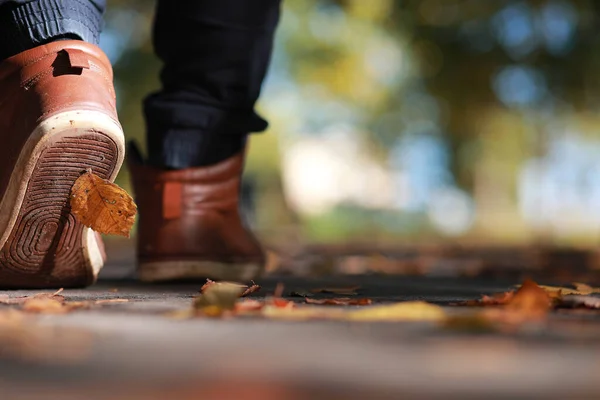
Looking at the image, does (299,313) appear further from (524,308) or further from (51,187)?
(51,187)

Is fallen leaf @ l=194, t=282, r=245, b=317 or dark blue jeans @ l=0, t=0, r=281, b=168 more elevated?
dark blue jeans @ l=0, t=0, r=281, b=168

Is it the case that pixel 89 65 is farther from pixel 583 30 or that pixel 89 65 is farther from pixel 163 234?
pixel 583 30

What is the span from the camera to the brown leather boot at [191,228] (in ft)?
7.83

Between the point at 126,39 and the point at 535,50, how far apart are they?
648 cm

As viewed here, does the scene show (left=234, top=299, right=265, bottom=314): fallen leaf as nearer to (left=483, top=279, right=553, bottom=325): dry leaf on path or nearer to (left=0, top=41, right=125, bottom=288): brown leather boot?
(left=483, top=279, right=553, bottom=325): dry leaf on path

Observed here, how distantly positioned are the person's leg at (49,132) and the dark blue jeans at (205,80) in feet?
1.46

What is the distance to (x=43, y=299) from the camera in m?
1.67

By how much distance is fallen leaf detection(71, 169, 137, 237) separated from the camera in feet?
5.97

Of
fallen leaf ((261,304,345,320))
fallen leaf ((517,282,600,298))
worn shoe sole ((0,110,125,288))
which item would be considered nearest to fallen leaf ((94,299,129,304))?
worn shoe sole ((0,110,125,288))

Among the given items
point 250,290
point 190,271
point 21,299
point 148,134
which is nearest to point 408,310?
point 250,290

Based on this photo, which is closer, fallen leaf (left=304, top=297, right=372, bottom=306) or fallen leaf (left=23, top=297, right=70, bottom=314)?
fallen leaf (left=23, top=297, right=70, bottom=314)

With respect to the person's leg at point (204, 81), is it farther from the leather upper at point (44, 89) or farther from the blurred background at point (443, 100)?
the blurred background at point (443, 100)

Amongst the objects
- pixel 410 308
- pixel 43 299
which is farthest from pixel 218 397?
pixel 43 299

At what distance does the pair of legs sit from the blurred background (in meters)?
7.08
